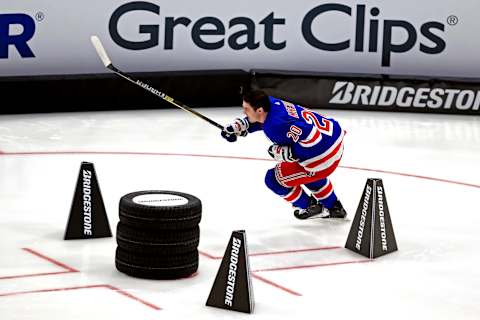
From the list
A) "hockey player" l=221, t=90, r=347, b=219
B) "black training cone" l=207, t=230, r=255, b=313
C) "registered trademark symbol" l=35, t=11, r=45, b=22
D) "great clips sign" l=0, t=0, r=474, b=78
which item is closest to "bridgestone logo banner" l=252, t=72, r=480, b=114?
"great clips sign" l=0, t=0, r=474, b=78

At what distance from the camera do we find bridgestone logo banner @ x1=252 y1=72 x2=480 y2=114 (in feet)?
45.7

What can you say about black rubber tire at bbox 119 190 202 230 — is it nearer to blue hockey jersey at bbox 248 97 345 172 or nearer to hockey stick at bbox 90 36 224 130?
blue hockey jersey at bbox 248 97 345 172

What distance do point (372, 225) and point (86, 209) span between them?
6.62 feet

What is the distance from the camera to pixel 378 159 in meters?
11.4

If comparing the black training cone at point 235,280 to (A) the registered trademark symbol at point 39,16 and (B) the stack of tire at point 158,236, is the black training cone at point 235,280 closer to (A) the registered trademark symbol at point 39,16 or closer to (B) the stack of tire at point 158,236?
(B) the stack of tire at point 158,236

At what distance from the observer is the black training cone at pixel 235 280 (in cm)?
626

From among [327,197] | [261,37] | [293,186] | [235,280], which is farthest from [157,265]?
[261,37]

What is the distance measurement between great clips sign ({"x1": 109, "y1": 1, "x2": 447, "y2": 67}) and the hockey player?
5641mm

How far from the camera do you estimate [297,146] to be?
816 cm

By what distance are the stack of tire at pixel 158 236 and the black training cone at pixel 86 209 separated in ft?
2.94

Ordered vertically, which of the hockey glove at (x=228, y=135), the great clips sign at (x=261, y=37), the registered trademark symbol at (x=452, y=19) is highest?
the registered trademark symbol at (x=452, y=19)

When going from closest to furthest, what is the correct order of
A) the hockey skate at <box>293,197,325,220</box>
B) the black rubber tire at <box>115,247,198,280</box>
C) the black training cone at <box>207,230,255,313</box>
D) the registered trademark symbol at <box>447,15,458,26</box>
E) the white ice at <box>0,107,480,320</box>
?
the black training cone at <box>207,230,255,313</box>, the white ice at <box>0,107,480,320</box>, the black rubber tire at <box>115,247,198,280</box>, the hockey skate at <box>293,197,325,220</box>, the registered trademark symbol at <box>447,15,458,26</box>

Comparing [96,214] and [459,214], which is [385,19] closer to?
[459,214]

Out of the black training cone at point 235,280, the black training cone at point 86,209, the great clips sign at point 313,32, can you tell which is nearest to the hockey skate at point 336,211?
the black training cone at point 86,209
